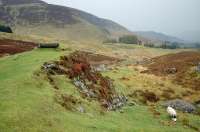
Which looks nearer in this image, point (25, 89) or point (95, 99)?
point (25, 89)

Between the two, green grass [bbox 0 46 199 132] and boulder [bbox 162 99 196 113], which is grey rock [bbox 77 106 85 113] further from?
boulder [bbox 162 99 196 113]

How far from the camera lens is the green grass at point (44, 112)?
865 inches

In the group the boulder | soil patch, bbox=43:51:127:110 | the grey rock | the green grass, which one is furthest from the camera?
the boulder

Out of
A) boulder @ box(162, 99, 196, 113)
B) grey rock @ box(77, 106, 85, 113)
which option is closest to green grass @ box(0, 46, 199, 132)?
grey rock @ box(77, 106, 85, 113)

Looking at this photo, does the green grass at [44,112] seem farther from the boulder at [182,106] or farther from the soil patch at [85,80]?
the boulder at [182,106]

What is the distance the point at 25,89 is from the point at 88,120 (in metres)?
6.18

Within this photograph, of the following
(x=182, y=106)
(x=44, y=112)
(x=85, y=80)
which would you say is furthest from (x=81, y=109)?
(x=182, y=106)

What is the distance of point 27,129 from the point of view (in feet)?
68.3

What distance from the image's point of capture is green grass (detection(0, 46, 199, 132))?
22.0 m

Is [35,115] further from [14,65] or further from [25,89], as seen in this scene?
[14,65]

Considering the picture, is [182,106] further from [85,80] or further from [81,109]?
[81,109]

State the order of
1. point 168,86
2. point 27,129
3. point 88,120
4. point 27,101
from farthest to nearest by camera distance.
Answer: point 168,86 < point 88,120 < point 27,101 < point 27,129

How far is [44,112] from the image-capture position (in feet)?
79.8

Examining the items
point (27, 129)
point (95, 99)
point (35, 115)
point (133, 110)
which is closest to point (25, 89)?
point (35, 115)
